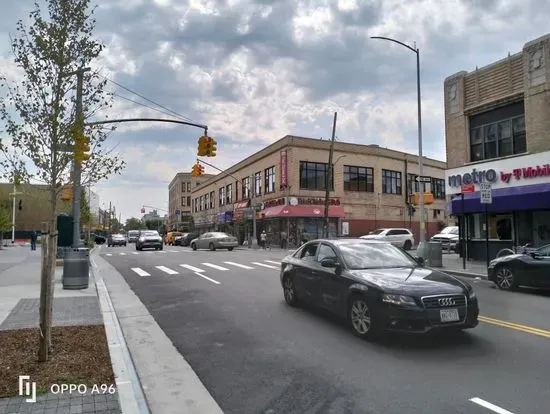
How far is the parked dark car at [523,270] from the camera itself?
12.2 meters

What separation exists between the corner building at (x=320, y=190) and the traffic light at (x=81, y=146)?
3422 cm

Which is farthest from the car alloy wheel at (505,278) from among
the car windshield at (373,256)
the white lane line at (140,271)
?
the white lane line at (140,271)

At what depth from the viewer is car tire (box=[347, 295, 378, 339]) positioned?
6.95 meters

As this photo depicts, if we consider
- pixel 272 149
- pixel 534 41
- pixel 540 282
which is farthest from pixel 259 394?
pixel 272 149

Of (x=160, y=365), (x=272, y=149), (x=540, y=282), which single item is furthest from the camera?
(x=272, y=149)

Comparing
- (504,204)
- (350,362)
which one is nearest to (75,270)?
(350,362)

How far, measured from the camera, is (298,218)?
4488cm

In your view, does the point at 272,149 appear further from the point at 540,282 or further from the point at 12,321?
the point at 12,321

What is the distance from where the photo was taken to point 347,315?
7.63 m

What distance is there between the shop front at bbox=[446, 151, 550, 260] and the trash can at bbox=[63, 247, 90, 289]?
13263mm

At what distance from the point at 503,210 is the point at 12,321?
18.3m

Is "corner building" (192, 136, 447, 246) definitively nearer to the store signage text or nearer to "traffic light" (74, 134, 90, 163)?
the store signage text

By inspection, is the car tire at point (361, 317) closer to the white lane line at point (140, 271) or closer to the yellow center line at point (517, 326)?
the yellow center line at point (517, 326)

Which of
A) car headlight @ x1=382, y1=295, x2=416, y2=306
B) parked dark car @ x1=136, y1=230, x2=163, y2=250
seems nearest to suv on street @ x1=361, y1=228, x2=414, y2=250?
parked dark car @ x1=136, y1=230, x2=163, y2=250
